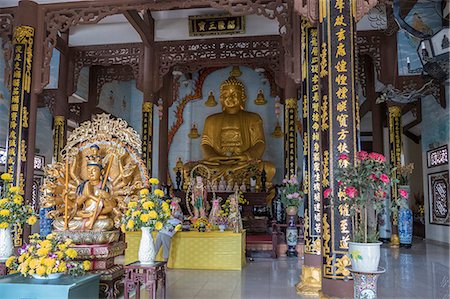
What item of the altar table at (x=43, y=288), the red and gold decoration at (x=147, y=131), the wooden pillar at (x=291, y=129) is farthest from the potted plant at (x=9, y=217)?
the wooden pillar at (x=291, y=129)

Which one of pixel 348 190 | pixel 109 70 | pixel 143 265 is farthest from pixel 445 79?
pixel 109 70

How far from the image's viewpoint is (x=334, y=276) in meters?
4.22

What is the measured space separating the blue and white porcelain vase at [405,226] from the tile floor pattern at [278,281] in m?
1.84

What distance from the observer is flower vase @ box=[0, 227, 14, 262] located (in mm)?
4477

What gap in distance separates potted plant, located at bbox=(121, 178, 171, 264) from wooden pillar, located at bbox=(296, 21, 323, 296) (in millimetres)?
1896

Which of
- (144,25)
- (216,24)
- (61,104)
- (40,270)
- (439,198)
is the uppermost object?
(216,24)

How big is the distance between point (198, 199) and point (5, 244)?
3864 millimetres

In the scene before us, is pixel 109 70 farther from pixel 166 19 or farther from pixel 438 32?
pixel 438 32

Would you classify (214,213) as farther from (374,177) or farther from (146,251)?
(374,177)

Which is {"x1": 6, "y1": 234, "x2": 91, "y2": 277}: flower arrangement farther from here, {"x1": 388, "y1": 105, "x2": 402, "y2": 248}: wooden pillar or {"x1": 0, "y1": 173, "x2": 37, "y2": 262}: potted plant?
{"x1": 388, "y1": 105, "x2": 402, "y2": 248}: wooden pillar

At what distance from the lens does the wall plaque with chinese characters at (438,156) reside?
1025 centimetres

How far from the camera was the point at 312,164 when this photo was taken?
5.60m

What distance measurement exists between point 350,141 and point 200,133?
909cm

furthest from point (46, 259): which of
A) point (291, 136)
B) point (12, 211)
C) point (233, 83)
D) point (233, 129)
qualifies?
point (233, 83)
